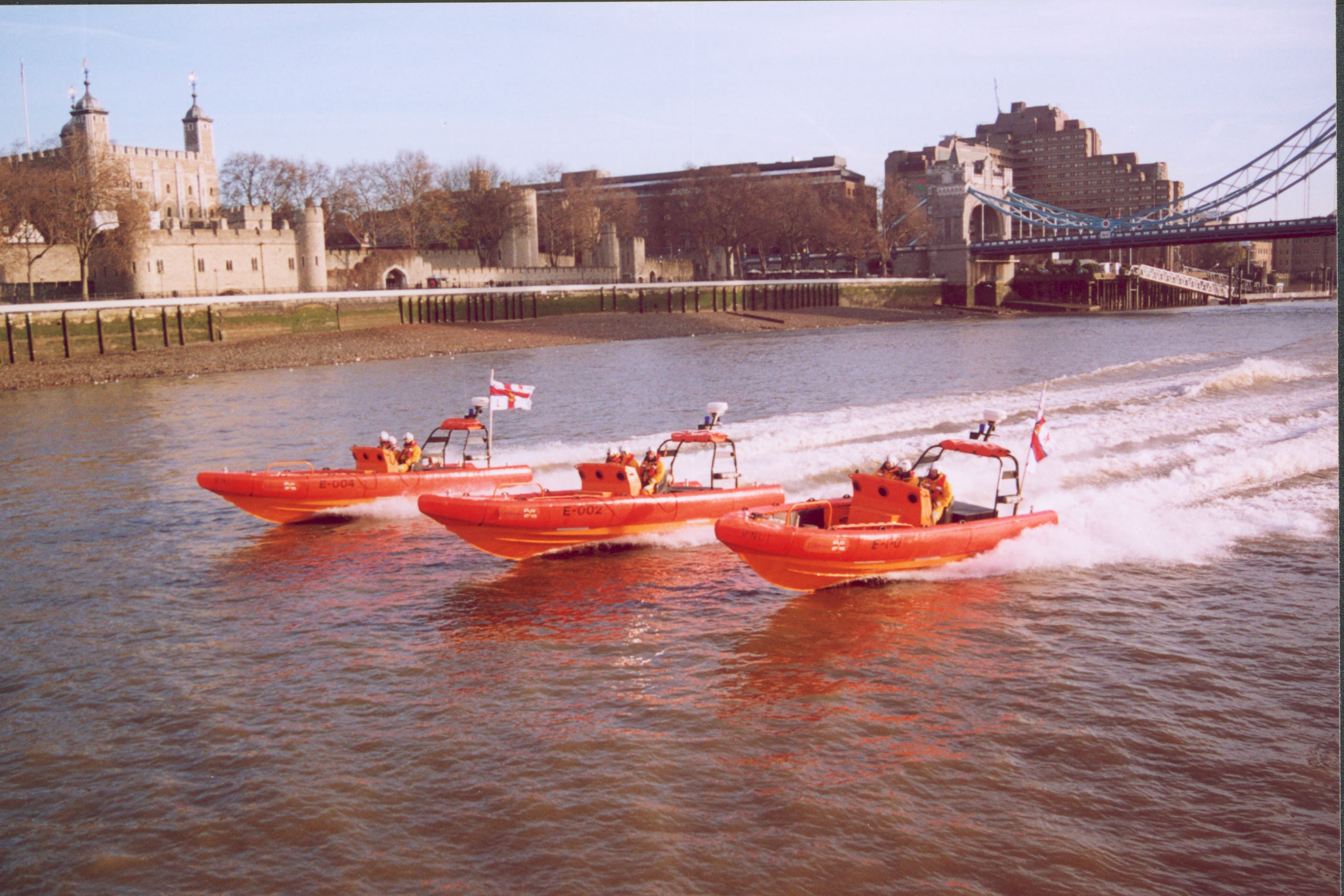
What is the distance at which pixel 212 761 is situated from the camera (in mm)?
10219

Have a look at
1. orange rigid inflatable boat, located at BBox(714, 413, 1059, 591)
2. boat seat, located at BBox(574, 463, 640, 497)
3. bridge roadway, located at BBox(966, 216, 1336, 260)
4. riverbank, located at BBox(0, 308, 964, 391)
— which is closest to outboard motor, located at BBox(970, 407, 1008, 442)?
orange rigid inflatable boat, located at BBox(714, 413, 1059, 591)

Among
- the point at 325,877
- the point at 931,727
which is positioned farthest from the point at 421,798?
the point at 931,727

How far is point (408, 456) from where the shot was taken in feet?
68.0

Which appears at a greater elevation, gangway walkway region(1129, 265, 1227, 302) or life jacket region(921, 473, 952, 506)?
gangway walkway region(1129, 265, 1227, 302)

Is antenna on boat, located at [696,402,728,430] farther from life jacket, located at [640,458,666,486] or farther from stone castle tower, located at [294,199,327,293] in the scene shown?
stone castle tower, located at [294,199,327,293]

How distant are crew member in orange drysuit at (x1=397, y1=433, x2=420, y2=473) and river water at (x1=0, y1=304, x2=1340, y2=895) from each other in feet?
2.82

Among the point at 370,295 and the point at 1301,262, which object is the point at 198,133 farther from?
the point at 1301,262

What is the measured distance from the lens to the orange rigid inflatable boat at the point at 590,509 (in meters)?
16.5

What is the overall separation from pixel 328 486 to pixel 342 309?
4379 centimetres

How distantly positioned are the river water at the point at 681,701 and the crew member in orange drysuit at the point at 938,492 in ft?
2.90

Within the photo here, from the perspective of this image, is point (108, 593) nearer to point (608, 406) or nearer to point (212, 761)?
point (212, 761)

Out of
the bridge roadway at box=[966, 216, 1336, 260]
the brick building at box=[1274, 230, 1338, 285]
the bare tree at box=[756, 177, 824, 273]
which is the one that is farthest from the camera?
the brick building at box=[1274, 230, 1338, 285]

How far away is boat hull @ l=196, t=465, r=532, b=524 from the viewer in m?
19.2

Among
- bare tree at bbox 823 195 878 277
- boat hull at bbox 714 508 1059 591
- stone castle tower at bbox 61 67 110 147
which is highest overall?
stone castle tower at bbox 61 67 110 147
